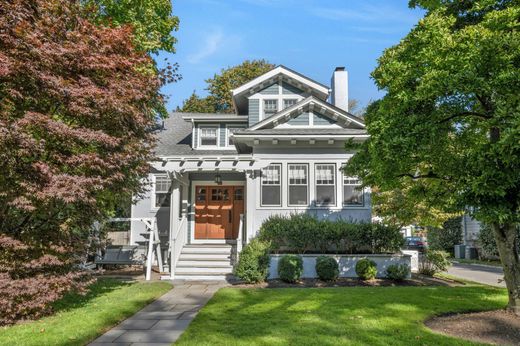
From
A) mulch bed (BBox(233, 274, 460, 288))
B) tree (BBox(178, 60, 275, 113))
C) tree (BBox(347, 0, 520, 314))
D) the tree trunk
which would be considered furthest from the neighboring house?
tree (BBox(178, 60, 275, 113))

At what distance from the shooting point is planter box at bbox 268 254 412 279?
1188 centimetres

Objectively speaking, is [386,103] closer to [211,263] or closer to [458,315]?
[458,315]

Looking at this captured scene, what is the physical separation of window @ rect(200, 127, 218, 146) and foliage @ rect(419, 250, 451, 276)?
9.66 meters

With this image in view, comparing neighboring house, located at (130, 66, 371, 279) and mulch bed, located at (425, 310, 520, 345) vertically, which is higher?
neighboring house, located at (130, 66, 371, 279)

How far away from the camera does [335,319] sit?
657 centimetres

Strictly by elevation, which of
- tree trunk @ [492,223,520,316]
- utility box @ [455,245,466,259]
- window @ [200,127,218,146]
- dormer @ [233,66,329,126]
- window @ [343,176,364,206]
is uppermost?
dormer @ [233,66,329,126]

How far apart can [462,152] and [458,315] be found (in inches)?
120

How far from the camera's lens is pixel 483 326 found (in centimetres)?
606

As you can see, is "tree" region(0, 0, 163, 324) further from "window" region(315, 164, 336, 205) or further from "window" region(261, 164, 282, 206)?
"window" region(315, 164, 336, 205)

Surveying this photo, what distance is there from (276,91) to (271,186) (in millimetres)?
4839

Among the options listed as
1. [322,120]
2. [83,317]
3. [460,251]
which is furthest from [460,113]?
[460,251]

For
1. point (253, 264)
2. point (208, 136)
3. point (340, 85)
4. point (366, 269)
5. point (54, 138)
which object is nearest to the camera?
point (54, 138)

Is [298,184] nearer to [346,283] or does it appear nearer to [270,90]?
[346,283]

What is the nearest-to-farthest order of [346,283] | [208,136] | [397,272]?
[346,283] → [397,272] → [208,136]
